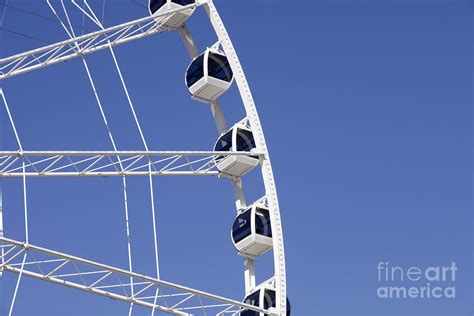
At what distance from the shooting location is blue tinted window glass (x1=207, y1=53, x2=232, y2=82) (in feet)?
120

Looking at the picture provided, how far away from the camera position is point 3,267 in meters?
29.8

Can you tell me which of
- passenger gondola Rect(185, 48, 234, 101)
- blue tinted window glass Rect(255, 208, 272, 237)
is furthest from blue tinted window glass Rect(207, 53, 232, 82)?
blue tinted window glass Rect(255, 208, 272, 237)

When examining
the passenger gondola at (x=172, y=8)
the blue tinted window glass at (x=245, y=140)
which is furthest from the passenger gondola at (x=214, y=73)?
the blue tinted window glass at (x=245, y=140)

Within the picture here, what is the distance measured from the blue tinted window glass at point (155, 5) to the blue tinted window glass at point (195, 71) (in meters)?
2.07

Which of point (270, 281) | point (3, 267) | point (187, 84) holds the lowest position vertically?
point (3, 267)

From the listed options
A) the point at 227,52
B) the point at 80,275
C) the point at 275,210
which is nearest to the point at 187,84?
the point at 227,52

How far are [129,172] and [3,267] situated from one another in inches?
192

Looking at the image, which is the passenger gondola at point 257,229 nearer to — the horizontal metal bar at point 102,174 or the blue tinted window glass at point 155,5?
the horizontal metal bar at point 102,174

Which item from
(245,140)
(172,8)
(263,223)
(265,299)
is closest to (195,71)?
(172,8)

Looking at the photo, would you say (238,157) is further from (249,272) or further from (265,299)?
(265,299)

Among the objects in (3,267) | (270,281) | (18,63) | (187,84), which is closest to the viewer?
(3,267)

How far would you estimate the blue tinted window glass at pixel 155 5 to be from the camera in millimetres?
37969

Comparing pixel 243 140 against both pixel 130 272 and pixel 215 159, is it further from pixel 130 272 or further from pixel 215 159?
pixel 130 272

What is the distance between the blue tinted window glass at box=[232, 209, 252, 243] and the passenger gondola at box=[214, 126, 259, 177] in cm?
127
